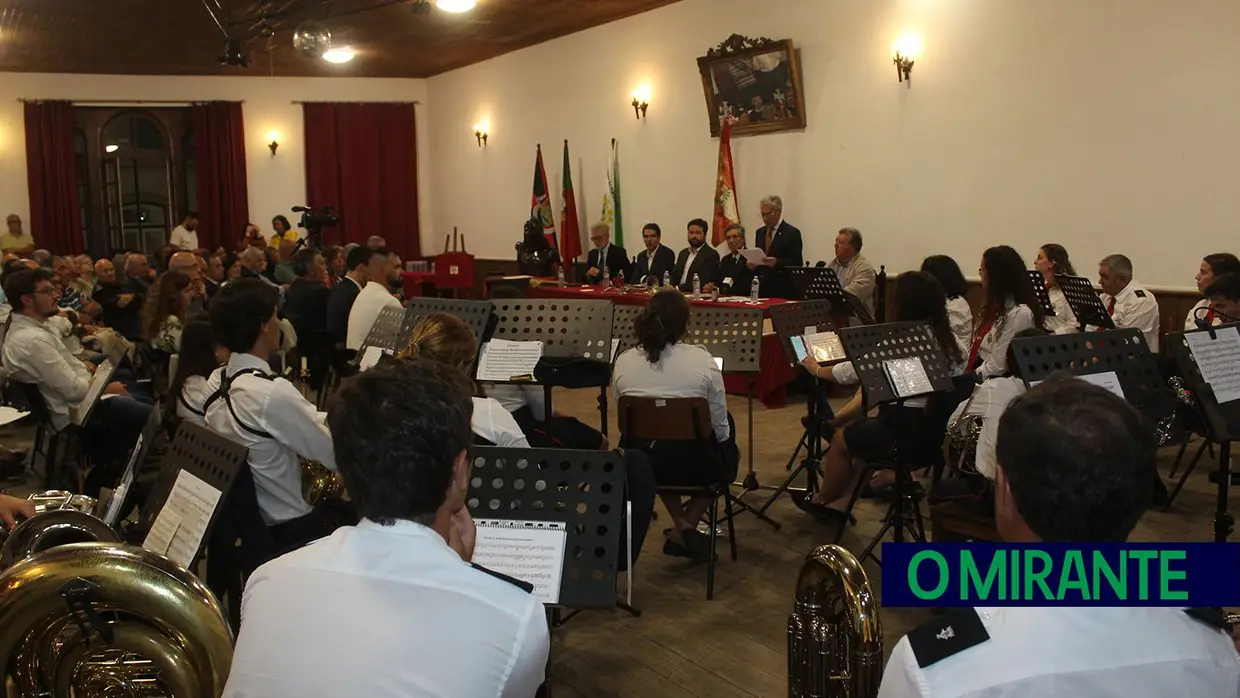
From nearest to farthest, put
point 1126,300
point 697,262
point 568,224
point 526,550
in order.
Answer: point 526,550, point 1126,300, point 697,262, point 568,224

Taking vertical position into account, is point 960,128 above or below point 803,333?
above

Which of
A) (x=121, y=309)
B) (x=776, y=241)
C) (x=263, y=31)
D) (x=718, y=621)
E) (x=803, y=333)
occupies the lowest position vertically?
(x=718, y=621)

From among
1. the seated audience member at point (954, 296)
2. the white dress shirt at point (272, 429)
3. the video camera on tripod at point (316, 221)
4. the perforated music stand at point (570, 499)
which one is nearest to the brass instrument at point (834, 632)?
the perforated music stand at point (570, 499)

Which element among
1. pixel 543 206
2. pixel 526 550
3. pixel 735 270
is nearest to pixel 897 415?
pixel 526 550

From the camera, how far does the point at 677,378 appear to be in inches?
149

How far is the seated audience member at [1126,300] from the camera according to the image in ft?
18.1

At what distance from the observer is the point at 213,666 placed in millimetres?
1665

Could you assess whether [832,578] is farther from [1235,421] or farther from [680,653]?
[1235,421]

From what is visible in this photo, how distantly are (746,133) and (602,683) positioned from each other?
6940 millimetres

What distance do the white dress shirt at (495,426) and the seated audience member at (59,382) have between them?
8.12ft

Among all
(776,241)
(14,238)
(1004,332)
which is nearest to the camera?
(1004,332)

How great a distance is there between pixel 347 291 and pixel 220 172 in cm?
835

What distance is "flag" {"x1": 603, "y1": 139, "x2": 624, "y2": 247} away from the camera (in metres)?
10.8

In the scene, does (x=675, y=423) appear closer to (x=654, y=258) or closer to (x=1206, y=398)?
(x=1206, y=398)
